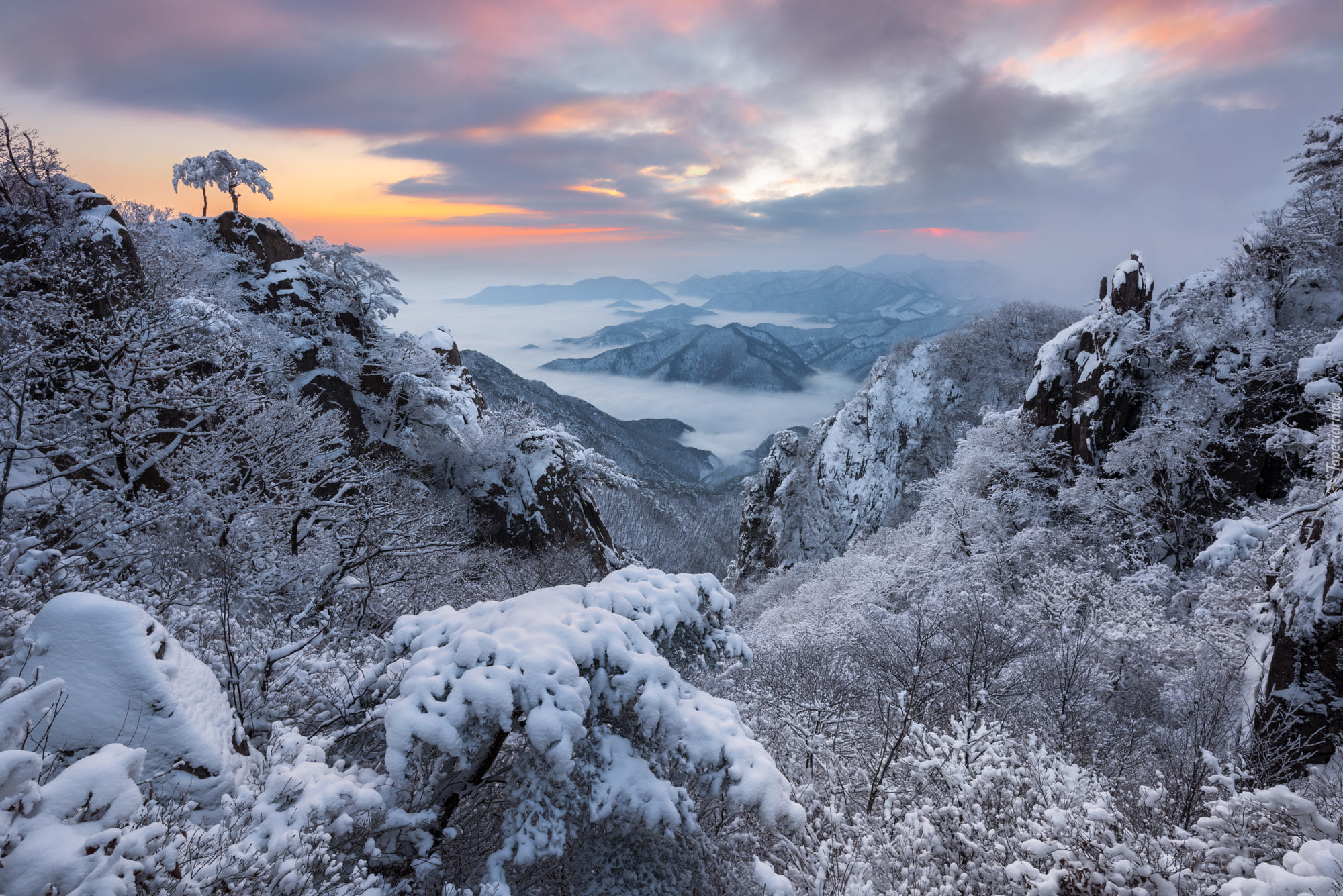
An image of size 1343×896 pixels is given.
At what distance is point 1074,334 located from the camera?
2538 centimetres

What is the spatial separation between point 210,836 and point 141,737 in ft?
4.33

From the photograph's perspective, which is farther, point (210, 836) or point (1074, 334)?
point (1074, 334)

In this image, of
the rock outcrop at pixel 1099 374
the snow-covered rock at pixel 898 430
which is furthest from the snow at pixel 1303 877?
the snow-covered rock at pixel 898 430

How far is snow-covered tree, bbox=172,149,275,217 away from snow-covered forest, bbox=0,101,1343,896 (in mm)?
183

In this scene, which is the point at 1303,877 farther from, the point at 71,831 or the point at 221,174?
the point at 221,174

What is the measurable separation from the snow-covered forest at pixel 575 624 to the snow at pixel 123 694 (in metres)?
0.02

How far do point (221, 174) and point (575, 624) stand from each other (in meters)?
33.2

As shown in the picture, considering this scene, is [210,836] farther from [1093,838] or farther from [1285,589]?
[1285,589]

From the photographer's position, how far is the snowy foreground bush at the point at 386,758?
3051 mm

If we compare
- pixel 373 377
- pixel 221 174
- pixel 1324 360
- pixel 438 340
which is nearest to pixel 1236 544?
pixel 1324 360

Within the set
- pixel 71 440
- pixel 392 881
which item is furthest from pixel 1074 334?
pixel 71 440

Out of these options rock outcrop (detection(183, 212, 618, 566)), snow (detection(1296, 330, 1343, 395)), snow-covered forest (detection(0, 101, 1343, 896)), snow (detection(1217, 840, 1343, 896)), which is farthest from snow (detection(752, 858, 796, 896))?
rock outcrop (detection(183, 212, 618, 566))

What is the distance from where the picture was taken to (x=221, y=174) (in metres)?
26.7

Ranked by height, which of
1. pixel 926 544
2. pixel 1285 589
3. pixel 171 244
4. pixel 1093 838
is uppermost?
pixel 171 244
